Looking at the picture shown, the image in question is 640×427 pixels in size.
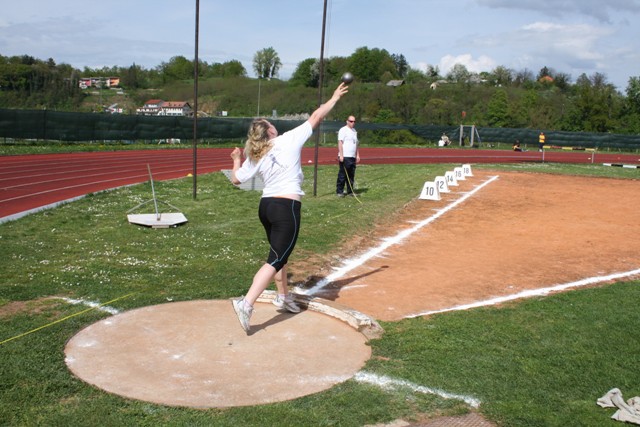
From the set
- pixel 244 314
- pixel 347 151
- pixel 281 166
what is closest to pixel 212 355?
pixel 244 314

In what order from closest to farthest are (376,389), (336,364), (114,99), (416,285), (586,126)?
1. (376,389)
2. (336,364)
3. (416,285)
4. (586,126)
5. (114,99)

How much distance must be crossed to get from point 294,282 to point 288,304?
4.84 ft

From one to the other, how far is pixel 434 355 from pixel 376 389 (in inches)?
34.4

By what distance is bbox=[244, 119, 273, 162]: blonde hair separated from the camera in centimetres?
560

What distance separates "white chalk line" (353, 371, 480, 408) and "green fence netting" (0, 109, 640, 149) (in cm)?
2693

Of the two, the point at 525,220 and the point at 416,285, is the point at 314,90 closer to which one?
the point at 525,220

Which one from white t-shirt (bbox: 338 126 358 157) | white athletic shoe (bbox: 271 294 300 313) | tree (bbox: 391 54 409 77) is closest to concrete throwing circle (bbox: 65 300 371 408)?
white athletic shoe (bbox: 271 294 300 313)

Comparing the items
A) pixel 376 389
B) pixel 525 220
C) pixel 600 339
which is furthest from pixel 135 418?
pixel 525 220

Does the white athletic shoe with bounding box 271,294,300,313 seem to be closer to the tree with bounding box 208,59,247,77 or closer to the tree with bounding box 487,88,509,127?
the tree with bounding box 487,88,509,127

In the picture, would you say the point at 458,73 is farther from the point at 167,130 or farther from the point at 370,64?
the point at 167,130

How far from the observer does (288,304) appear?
20.8ft

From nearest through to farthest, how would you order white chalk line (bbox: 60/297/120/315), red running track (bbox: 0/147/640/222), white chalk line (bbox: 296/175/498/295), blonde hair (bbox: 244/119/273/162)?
1. blonde hair (bbox: 244/119/273/162)
2. white chalk line (bbox: 60/297/120/315)
3. white chalk line (bbox: 296/175/498/295)
4. red running track (bbox: 0/147/640/222)

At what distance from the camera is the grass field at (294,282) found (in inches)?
162

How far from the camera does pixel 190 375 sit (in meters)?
4.70
